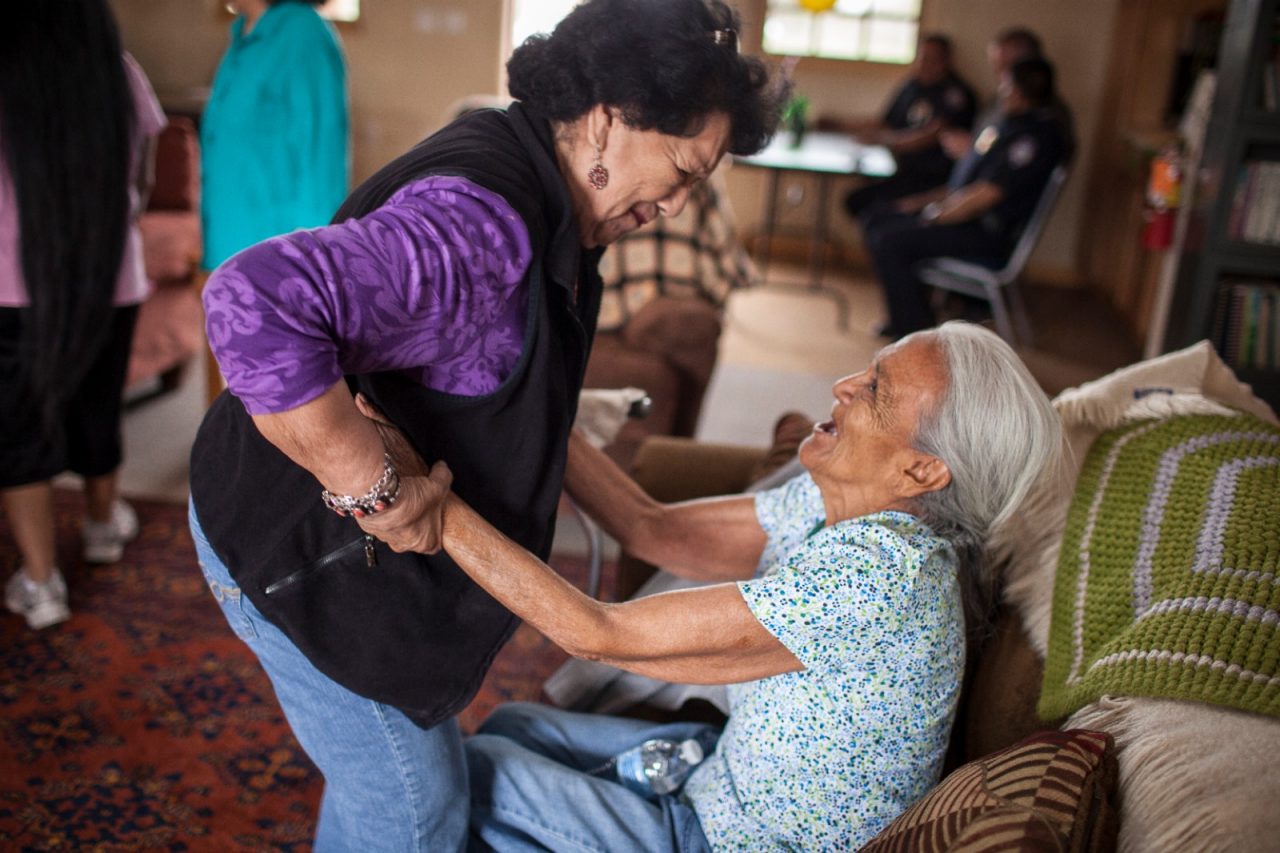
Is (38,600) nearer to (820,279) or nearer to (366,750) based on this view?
(366,750)

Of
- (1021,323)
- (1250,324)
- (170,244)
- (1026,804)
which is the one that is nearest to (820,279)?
(1021,323)

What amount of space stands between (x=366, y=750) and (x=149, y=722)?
4.30ft

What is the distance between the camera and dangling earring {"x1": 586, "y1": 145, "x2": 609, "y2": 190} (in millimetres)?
1190

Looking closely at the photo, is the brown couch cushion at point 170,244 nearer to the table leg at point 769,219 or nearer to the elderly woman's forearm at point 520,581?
the elderly woman's forearm at point 520,581

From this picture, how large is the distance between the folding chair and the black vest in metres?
4.41

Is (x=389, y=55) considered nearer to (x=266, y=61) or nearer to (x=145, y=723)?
(x=266, y=61)

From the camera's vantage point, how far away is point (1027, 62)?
5117 mm

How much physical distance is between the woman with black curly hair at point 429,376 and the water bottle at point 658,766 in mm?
248

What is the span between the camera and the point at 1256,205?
12.0 feet

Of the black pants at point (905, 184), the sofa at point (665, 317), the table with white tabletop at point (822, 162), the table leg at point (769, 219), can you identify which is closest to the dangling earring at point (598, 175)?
the sofa at point (665, 317)

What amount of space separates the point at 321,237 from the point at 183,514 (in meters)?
2.61

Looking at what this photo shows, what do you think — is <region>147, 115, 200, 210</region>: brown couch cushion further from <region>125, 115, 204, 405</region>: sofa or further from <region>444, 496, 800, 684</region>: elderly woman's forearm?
<region>444, 496, 800, 684</region>: elderly woman's forearm

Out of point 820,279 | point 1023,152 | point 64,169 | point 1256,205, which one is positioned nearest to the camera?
point 64,169

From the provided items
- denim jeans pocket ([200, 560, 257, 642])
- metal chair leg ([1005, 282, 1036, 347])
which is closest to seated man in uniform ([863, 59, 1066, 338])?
metal chair leg ([1005, 282, 1036, 347])
